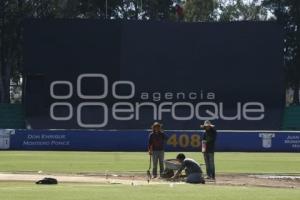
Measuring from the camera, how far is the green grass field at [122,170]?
2103 centimetres

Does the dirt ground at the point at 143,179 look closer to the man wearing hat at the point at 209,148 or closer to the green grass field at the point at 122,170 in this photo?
the man wearing hat at the point at 209,148

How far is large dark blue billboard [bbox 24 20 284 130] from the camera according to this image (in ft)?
177

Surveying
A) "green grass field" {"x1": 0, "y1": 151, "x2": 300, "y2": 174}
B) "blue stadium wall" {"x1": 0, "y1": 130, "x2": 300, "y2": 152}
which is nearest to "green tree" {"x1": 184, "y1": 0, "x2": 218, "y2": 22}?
"blue stadium wall" {"x1": 0, "y1": 130, "x2": 300, "y2": 152}

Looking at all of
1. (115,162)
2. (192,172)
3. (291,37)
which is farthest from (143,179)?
(291,37)

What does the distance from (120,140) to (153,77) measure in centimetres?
511

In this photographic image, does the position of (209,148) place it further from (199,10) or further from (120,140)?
(199,10)

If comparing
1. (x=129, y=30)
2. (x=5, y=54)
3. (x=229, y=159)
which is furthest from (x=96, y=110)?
(x=5, y=54)

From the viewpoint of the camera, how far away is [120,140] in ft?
167

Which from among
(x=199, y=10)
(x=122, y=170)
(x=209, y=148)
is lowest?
(x=122, y=170)

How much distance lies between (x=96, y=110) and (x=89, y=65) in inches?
107

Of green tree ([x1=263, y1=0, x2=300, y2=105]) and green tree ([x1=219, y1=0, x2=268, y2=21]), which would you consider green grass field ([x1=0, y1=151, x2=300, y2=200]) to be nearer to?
green tree ([x1=263, y1=0, x2=300, y2=105])

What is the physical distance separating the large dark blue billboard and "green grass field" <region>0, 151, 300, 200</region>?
609cm

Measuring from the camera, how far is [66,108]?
54125 mm

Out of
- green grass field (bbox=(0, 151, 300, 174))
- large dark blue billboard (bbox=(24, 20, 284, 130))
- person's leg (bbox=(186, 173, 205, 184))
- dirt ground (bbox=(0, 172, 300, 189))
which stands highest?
large dark blue billboard (bbox=(24, 20, 284, 130))
